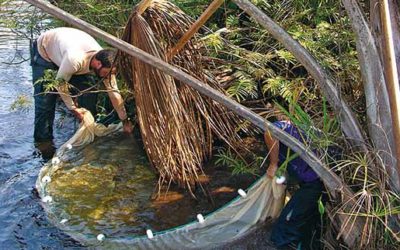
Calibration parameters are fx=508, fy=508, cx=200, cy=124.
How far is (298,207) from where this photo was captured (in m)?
3.74

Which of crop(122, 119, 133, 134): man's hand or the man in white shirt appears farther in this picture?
crop(122, 119, 133, 134): man's hand

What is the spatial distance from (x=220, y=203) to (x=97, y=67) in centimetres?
194

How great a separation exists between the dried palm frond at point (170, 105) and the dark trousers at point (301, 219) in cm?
113

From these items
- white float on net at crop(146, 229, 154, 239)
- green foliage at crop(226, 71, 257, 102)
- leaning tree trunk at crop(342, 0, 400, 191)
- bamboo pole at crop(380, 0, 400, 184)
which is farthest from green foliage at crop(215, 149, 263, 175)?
bamboo pole at crop(380, 0, 400, 184)

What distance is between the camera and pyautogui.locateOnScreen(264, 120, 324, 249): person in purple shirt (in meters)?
3.71

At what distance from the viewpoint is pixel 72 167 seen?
5.22 meters

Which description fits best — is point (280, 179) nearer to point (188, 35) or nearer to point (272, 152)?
point (272, 152)

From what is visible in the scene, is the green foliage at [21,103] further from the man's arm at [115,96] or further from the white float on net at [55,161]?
the man's arm at [115,96]

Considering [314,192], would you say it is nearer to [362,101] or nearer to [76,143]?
[362,101]

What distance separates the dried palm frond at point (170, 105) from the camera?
15.2 ft

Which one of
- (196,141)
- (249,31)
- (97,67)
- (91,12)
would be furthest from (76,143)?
(249,31)

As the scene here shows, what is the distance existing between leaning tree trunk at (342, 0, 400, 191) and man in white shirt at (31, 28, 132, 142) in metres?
2.63

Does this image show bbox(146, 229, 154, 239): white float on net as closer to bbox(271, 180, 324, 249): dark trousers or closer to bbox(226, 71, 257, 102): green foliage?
bbox(271, 180, 324, 249): dark trousers

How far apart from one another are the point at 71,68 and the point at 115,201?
1.55 m
